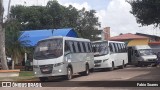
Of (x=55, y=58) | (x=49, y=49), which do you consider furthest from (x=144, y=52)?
(x=55, y=58)

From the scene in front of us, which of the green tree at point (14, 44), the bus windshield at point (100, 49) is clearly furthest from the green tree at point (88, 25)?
the bus windshield at point (100, 49)

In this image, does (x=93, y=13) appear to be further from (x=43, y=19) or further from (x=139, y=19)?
(x=139, y=19)

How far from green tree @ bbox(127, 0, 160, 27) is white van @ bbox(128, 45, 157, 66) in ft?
27.8

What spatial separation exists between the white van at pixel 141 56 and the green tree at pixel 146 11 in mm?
8478

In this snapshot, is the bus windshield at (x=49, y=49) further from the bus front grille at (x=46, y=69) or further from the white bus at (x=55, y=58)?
the bus front grille at (x=46, y=69)

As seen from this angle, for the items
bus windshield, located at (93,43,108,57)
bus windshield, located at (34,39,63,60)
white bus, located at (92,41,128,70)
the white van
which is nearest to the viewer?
bus windshield, located at (34,39,63,60)

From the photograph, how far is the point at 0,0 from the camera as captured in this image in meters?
29.6

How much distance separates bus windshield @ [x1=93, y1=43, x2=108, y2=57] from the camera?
113 feet

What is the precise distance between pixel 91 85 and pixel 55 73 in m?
4.14

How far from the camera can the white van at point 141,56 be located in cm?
4231

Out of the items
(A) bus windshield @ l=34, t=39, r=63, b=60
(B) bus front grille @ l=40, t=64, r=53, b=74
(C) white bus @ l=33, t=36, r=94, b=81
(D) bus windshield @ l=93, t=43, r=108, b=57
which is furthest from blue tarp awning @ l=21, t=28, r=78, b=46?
(B) bus front grille @ l=40, t=64, r=53, b=74

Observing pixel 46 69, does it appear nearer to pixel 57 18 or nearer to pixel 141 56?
pixel 141 56

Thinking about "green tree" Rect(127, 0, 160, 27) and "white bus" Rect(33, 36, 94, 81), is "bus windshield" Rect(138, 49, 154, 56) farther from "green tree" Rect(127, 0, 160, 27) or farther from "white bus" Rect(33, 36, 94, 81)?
"white bus" Rect(33, 36, 94, 81)

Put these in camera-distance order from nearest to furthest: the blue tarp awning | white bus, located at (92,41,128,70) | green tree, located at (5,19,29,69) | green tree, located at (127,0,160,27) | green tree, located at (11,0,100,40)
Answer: green tree, located at (127,0,160,27) < white bus, located at (92,41,128,70) < green tree, located at (5,19,29,69) < the blue tarp awning < green tree, located at (11,0,100,40)
